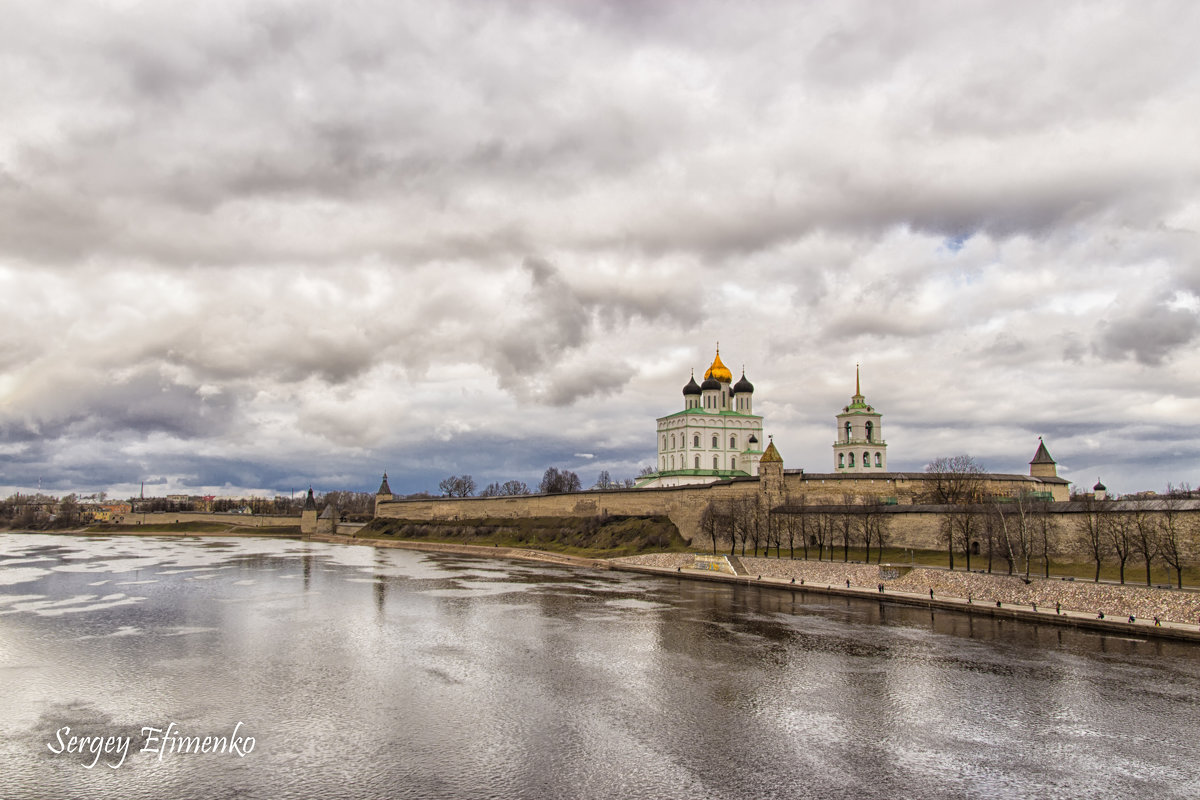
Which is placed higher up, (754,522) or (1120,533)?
(1120,533)

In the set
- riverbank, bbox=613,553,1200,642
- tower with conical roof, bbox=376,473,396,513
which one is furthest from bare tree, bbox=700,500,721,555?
tower with conical roof, bbox=376,473,396,513

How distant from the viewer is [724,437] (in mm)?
66562

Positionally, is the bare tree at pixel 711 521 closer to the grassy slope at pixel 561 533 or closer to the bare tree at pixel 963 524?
the grassy slope at pixel 561 533

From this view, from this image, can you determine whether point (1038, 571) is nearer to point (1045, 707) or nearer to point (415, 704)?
point (1045, 707)

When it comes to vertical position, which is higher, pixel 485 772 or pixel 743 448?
pixel 743 448

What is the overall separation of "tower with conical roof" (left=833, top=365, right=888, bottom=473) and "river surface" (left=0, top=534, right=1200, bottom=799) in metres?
Answer: 35.0

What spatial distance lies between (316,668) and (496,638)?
16.9 ft

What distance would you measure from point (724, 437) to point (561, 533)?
18.3m

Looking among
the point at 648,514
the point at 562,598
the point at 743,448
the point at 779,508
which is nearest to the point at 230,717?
the point at 562,598

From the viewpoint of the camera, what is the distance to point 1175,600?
21.3 meters

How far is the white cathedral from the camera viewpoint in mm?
60906

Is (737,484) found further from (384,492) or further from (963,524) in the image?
(384,492)

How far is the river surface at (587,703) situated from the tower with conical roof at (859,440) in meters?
35.0

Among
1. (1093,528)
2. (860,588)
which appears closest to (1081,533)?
(1093,528)
